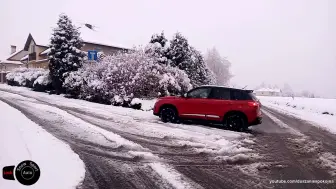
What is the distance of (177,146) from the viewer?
7.71 metres

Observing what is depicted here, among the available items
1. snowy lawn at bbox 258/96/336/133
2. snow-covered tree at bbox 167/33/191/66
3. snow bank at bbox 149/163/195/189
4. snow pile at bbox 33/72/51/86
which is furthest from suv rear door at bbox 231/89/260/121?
snow pile at bbox 33/72/51/86

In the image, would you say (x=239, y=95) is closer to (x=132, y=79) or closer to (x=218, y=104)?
(x=218, y=104)

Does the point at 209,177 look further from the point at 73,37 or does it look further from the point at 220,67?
the point at 220,67

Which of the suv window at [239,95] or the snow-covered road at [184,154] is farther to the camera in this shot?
the suv window at [239,95]

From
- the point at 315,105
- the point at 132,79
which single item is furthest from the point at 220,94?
the point at 315,105

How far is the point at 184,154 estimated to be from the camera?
691 centimetres

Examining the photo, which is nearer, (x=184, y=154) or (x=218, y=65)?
(x=184, y=154)

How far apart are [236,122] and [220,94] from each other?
1.21m

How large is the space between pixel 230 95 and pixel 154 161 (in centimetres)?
551

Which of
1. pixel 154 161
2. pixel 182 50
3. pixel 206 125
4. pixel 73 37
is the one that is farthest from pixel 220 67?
pixel 154 161

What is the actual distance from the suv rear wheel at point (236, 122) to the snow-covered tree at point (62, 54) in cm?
1390

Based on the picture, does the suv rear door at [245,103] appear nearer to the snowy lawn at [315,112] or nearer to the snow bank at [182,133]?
the snow bank at [182,133]

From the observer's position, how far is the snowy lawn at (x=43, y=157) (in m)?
3.12

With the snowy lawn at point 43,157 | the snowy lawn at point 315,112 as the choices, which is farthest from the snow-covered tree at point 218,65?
the snowy lawn at point 43,157
